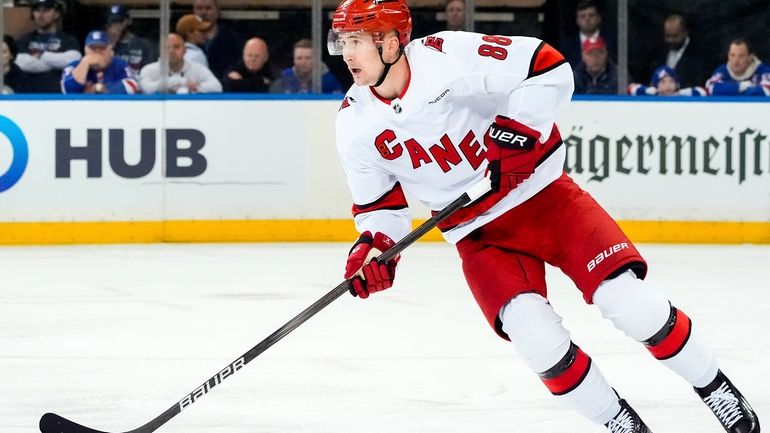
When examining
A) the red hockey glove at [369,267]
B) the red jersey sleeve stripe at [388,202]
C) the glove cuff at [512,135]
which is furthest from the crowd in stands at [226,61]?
the glove cuff at [512,135]

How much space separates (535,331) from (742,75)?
6242mm

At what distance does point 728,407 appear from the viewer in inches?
134

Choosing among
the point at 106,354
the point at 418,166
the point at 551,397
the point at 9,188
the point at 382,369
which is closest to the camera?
the point at 418,166

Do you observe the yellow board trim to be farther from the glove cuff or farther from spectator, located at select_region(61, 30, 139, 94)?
the glove cuff

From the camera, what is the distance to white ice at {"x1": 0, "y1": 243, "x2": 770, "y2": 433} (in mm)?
3863

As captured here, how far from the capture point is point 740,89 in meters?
9.16

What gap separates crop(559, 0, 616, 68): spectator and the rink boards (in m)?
0.33

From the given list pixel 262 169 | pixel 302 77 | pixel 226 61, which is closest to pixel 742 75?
pixel 302 77

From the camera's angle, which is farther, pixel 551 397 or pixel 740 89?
pixel 740 89

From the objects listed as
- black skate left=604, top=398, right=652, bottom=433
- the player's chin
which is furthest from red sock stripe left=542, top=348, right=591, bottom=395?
the player's chin

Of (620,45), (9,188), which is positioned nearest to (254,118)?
(9,188)

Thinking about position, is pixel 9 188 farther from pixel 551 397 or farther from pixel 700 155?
pixel 551 397

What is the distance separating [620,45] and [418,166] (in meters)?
5.80

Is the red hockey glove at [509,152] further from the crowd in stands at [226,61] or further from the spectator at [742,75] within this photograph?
the spectator at [742,75]
